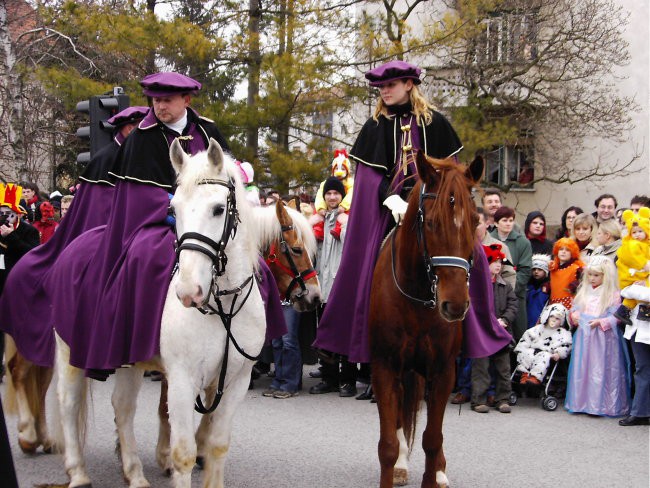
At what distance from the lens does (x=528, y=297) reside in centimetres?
946

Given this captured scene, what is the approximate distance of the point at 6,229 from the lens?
28.0ft

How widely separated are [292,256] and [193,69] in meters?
11.1

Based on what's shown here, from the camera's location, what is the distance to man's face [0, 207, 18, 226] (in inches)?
331

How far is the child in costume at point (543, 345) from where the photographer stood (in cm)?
862

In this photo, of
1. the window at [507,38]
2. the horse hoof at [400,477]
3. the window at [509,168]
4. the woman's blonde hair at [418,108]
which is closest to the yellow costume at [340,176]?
the woman's blonde hair at [418,108]

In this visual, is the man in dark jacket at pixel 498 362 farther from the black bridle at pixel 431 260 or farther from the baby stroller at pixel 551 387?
the black bridle at pixel 431 260

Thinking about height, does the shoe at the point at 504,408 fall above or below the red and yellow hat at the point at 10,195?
below

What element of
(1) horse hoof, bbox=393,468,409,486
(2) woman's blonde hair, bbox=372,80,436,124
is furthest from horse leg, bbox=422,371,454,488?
(2) woman's blonde hair, bbox=372,80,436,124

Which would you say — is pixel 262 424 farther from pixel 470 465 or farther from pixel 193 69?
pixel 193 69

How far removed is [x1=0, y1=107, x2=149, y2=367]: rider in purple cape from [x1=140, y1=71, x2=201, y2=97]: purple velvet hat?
103 cm

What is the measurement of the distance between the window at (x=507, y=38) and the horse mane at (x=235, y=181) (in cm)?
1667

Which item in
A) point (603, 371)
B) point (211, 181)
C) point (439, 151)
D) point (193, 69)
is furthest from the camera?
point (193, 69)

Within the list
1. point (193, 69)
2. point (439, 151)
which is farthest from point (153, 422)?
point (193, 69)

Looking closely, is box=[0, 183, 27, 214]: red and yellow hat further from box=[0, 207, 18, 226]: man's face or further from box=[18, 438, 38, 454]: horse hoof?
box=[18, 438, 38, 454]: horse hoof
